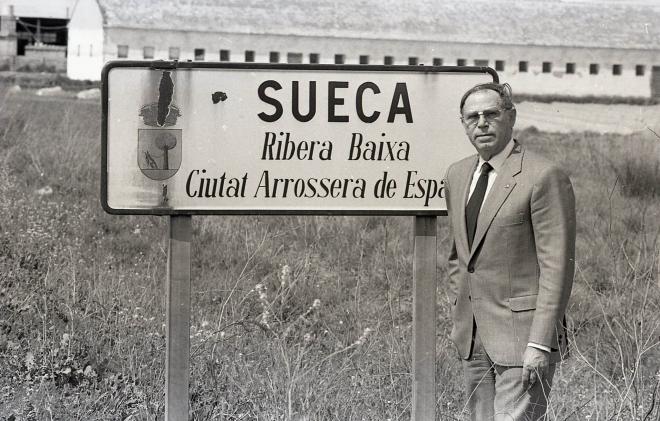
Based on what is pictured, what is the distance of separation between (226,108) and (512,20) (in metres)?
43.8

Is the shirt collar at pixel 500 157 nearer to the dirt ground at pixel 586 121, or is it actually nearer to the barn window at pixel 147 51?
the dirt ground at pixel 586 121

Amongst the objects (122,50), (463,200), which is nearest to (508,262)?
(463,200)

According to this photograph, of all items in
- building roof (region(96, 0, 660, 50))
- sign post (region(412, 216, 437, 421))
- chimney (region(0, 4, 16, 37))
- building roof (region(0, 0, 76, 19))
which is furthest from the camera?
building roof (region(0, 0, 76, 19))

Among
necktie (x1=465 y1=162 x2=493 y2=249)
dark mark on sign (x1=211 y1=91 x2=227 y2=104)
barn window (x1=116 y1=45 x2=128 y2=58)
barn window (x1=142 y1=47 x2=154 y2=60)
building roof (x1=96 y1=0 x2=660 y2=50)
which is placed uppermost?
building roof (x1=96 y1=0 x2=660 y2=50)

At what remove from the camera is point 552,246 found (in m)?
2.88

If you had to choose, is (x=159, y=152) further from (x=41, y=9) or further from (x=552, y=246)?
(x=41, y=9)

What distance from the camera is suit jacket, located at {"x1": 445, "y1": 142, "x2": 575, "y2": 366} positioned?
9.46 feet

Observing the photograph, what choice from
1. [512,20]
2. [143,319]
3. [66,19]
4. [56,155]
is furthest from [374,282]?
[66,19]

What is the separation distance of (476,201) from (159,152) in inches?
43.9

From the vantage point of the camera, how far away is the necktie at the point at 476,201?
10.0 ft

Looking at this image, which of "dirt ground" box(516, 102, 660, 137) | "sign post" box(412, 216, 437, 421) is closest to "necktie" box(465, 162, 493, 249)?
"sign post" box(412, 216, 437, 421)

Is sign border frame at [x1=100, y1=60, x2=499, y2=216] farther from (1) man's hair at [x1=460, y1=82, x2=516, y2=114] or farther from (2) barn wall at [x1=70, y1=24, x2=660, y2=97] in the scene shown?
(2) barn wall at [x1=70, y1=24, x2=660, y2=97]

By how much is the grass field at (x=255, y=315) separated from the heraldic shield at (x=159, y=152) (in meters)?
0.79

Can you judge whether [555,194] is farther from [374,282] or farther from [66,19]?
[66,19]
